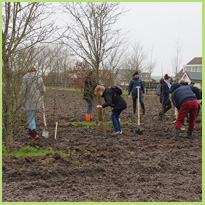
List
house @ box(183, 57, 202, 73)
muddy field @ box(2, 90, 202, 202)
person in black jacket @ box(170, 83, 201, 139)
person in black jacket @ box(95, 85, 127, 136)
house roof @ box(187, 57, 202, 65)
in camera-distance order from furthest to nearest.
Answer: house roof @ box(187, 57, 202, 65) → house @ box(183, 57, 202, 73) → person in black jacket @ box(95, 85, 127, 136) → person in black jacket @ box(170, 83, 201, 139) → muddy field @ box(2, 90, 202, 202)

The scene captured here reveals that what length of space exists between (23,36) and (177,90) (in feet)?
13.0

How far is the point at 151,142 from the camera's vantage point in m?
6.93

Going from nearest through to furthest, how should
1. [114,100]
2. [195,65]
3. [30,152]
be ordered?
1. [30,152]
2. [114,100]
3. [195,65]

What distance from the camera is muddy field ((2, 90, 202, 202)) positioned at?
3727mm

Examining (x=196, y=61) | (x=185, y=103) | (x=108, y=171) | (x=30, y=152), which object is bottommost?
(x=108, y=171)

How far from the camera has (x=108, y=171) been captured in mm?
4680

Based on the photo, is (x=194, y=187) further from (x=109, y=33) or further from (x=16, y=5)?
(x=109, y=33)

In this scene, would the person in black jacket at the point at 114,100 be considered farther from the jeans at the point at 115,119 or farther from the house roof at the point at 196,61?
the house roof at the point at 196,61

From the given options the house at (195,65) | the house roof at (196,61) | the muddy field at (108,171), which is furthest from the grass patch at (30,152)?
the house roof at (196,61)

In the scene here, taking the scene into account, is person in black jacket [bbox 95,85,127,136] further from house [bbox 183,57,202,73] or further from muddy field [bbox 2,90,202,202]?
house [bbox 183,57,202,73]

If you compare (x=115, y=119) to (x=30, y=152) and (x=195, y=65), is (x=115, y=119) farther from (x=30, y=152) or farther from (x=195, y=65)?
(x=195, y=65)

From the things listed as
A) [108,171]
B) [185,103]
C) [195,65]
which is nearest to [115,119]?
[185,103]

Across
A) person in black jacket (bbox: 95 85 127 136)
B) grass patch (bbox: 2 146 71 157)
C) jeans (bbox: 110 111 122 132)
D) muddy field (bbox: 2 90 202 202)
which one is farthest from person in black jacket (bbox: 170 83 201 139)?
grass patch (bbox: 2 146 71 157)

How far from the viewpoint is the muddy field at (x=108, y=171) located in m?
3.73
